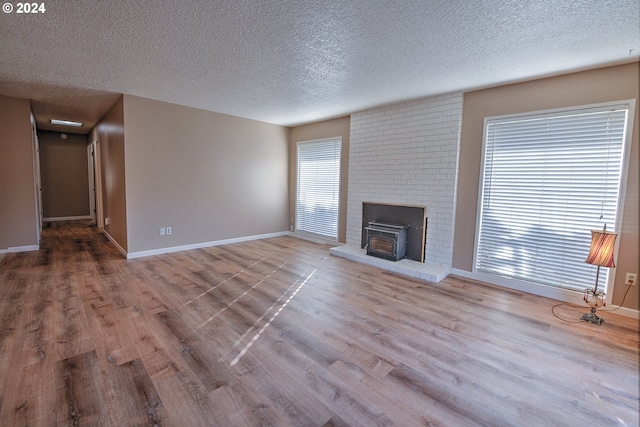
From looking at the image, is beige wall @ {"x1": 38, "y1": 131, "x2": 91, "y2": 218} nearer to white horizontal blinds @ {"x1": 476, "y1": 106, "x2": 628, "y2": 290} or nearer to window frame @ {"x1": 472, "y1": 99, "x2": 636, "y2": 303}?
window frame @ {"x1": 472, "y1": 99, "x2": 636, "y2": 303}

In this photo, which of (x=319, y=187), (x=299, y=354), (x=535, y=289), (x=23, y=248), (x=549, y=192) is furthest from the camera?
(x=319, y=187)

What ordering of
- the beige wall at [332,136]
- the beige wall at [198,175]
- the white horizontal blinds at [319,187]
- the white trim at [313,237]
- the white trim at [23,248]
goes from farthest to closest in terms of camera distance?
the white trim at [313,237]
the white horizontal blinds at [319,187]
the beige wall at [332,136]
the white trim at [23,248]
the beige wall at [198,175]

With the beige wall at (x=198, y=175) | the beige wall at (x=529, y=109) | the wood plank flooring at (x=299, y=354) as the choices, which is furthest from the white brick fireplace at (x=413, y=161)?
the beige wall at (x=198, y=175)

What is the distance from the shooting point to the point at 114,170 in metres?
5.01

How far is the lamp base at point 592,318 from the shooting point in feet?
8.83

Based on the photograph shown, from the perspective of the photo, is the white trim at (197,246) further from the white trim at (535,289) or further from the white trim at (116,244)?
the white trim at (535,289)

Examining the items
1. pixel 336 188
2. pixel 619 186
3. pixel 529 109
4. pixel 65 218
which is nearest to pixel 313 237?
pixel 336 188

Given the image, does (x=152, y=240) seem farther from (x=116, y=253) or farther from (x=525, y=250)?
(x=525, y=250)

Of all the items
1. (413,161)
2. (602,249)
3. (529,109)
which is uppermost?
(529,109)

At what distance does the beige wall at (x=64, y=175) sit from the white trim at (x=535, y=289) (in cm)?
978

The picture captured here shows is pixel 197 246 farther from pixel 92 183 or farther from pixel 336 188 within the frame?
pixel 92 183

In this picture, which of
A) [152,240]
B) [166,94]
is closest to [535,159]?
[166,94]

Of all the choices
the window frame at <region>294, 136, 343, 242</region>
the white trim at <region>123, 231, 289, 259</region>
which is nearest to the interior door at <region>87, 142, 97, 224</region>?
the white trim at <region>123, 231, 289, 259</region>

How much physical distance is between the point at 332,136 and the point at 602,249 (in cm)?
428
